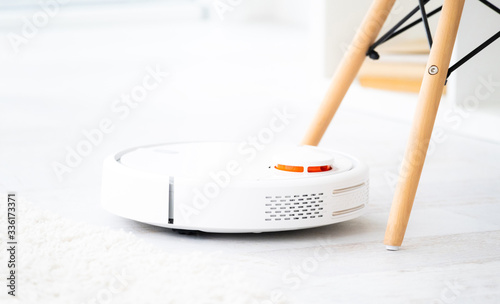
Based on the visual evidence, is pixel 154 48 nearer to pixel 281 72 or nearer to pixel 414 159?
pixel 281 72

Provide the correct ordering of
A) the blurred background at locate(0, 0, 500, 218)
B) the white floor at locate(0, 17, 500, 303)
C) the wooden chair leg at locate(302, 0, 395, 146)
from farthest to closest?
the blurred background at locate(0, 0, 500, 218) → the wooden chair leg at locate(302, 0, 395, 146) → the white floor at locate(0, 17, 500, 303)

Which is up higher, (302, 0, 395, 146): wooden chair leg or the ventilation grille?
(302, 0, 395, 146): wooden chair leg

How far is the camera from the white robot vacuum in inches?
44.1

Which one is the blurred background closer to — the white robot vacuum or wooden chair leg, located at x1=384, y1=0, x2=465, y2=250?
the white robot vacuum

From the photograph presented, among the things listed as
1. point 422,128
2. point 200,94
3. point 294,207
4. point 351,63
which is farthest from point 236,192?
point 200,94

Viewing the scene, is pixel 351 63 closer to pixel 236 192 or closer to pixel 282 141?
pixel 236 192

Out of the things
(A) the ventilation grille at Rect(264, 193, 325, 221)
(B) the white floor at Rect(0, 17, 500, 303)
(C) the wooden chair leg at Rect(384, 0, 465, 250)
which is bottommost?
(B) the white floor at Rect(0, 17, 500, 303)

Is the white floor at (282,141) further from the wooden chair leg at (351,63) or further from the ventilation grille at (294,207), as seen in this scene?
the wooden chair leg at (351,63)

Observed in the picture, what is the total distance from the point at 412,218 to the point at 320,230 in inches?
7.4

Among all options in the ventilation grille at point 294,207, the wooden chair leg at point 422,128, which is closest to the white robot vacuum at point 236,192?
the ventilation grille at point 294,207

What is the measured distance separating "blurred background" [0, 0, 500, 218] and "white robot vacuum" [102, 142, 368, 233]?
0.65ft

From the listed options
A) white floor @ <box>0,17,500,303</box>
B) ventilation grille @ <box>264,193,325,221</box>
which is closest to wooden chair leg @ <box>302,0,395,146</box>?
white floor @ <box>0,17,500,303</box>

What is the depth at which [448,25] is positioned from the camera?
109 cm

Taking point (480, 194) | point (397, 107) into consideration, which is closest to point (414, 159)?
point (480, 194)
